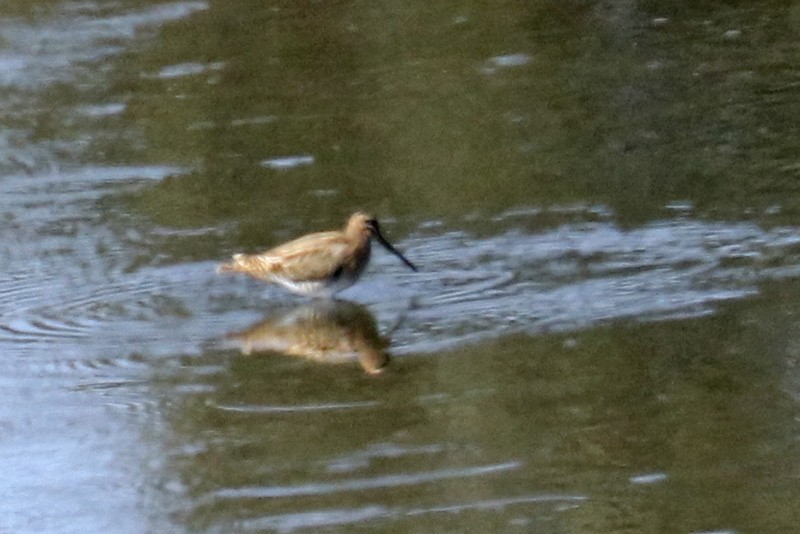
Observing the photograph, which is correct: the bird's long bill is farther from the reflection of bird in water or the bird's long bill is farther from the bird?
A: the reflection of bird in water

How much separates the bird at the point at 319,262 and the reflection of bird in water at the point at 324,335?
0.38ft

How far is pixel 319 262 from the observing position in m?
7.73

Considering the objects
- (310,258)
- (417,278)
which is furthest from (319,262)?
(417,278)

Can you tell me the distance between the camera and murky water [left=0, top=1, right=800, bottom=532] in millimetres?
6039

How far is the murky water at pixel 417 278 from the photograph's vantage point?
6039mm

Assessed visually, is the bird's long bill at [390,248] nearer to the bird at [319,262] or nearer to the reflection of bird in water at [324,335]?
the bird at [319,262]

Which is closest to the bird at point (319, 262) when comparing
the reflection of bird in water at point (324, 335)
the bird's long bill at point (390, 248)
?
the bird's long bill at point (390, 248)

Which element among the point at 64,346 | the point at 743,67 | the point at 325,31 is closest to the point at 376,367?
the point at 64,346

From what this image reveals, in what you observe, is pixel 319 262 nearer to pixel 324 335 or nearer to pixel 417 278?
pixel 324 335

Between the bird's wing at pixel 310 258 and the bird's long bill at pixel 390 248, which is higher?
the bird's wing at pixel 310 258

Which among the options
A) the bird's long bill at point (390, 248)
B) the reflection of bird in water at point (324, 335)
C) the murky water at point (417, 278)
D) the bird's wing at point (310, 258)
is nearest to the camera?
the murky water at point (417, 278)

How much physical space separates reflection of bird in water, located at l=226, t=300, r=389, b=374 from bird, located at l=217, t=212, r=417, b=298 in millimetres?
117

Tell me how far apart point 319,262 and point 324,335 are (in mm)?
390

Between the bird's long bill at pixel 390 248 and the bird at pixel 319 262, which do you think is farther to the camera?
the bird's long bill at pixel 390 248
